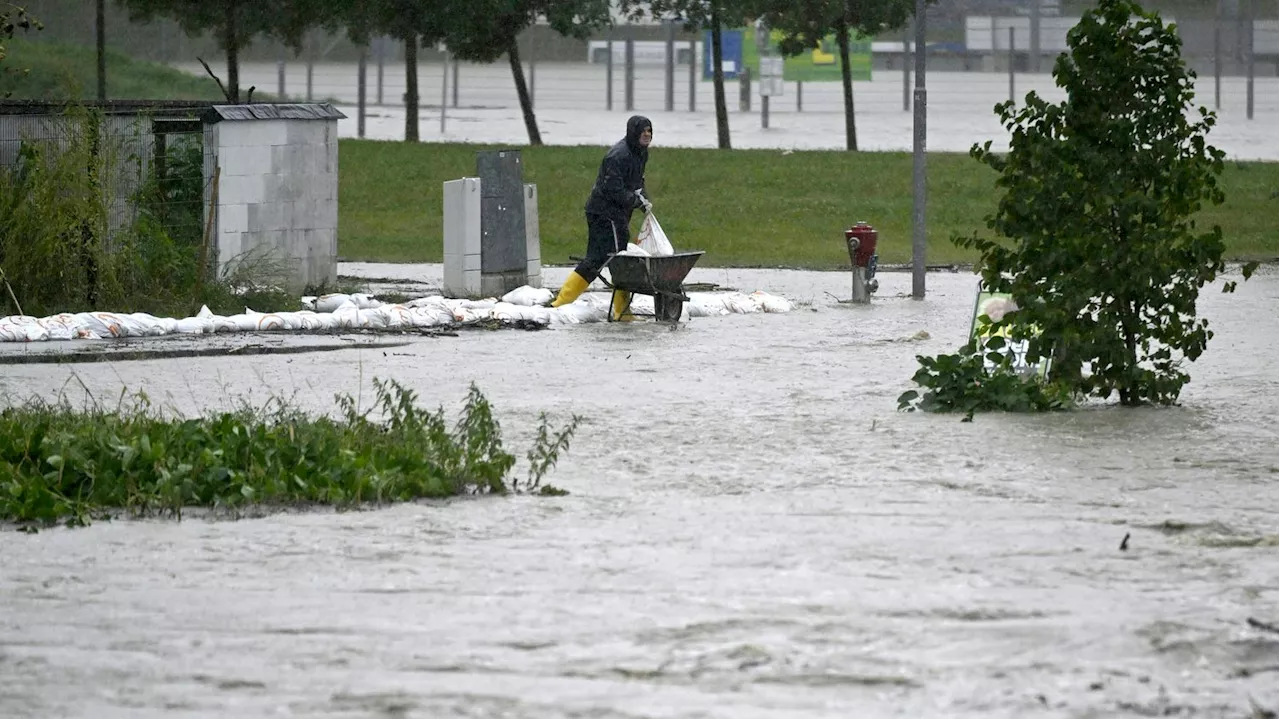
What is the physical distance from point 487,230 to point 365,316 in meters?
2.94

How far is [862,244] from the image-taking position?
730 inches

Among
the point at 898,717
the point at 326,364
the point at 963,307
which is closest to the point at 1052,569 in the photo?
the point at 898,717

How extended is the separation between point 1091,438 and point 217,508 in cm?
432

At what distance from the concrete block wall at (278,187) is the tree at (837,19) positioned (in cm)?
1895

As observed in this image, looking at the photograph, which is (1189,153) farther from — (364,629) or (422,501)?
(364,629)

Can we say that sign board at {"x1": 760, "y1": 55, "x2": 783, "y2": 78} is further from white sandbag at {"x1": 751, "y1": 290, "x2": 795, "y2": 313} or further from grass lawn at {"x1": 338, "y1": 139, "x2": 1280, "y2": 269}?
white sandbag at {"x1": 751, "y1": 290, "x2": 795, "y2": 313}

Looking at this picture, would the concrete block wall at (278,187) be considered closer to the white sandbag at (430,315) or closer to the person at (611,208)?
the white sandbag at (430,315)

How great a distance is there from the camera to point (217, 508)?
834cm

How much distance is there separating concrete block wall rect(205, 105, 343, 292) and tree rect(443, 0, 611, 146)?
18.5 m

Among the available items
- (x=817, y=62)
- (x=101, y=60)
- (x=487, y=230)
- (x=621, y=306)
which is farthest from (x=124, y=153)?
(x=817, y=62)

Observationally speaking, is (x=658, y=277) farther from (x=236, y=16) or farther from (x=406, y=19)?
(x=236, y=16)

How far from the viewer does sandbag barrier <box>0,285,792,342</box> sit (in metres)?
15.1

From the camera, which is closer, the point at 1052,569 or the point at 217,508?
the point at 1052,569

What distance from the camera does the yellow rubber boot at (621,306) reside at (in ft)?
55.9
